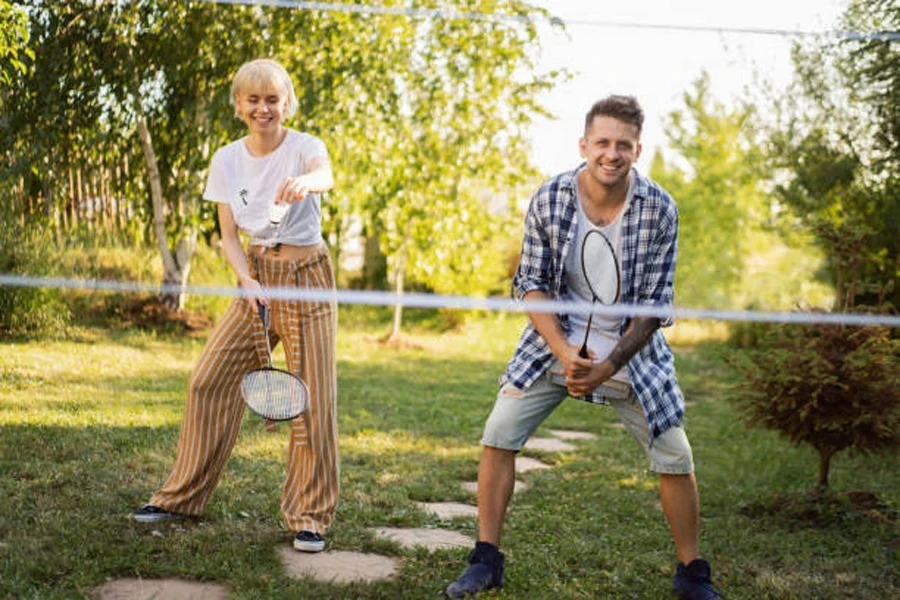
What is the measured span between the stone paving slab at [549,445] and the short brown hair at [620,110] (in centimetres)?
356

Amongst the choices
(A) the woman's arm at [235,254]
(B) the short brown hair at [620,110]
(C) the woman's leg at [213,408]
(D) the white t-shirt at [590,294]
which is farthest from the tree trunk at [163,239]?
(B) the short brown hair at [620,110]

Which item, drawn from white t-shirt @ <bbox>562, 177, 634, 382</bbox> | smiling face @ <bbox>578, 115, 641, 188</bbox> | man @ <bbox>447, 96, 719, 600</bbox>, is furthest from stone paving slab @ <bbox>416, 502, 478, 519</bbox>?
smiling face @ <bbox>578, 115, 641, 188</bbox>

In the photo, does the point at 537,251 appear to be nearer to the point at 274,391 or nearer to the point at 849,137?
the point at 274,391

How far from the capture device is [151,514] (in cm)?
423

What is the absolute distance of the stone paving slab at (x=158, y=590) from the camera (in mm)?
3463

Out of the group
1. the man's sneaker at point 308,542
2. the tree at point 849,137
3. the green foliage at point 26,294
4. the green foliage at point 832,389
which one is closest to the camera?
the man's sneaker at point 308,542

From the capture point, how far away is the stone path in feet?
11.5

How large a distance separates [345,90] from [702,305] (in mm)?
7983

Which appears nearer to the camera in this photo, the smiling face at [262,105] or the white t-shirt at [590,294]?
the white t-shirt at [590,294]

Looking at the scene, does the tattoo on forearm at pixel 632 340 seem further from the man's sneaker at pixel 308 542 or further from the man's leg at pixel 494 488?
the man's sneaker at pixel 308 542

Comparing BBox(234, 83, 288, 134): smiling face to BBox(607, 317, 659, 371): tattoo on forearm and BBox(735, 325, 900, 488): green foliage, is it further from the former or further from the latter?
BBox(735, 325, 900, 488): green foliage

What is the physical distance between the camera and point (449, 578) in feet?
13.0

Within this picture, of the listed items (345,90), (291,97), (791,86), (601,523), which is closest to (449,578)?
(601,523)

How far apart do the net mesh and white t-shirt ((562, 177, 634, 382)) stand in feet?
3.61
